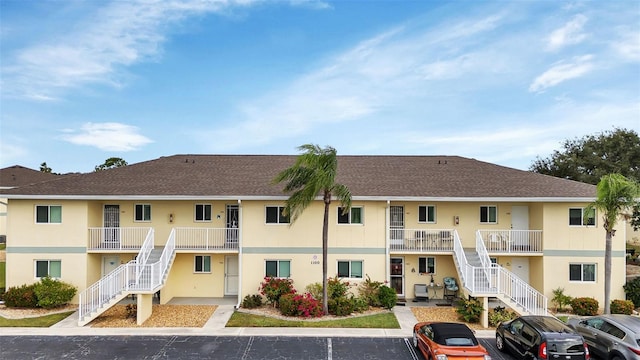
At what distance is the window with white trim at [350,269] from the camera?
62.1 feet

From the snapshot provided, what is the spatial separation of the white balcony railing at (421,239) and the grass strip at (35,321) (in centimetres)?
1554

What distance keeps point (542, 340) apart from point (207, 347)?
10723 mm

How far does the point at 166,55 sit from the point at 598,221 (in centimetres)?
2772

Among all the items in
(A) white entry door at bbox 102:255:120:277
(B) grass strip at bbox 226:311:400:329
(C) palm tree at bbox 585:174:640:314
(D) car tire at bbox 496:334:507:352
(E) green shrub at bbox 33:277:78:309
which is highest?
(C) palm tree at bbox 585:174:640:314

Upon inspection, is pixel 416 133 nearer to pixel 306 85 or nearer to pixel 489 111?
pixel 489 111

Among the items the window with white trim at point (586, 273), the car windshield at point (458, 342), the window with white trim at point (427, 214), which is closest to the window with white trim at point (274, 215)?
the window with white trim at point (427, 214)

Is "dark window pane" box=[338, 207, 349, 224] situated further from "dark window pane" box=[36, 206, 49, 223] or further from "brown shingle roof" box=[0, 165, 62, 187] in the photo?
"brown shingle roof" box=[0, 165, 62, 187]

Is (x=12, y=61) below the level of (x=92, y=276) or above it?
above

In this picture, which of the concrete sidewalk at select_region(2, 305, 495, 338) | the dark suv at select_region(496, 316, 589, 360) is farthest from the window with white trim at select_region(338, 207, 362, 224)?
the dark suv at select_region(496, 316, 589, 360)

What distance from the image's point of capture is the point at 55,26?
20344 millimetres

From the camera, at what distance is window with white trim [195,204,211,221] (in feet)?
66.3

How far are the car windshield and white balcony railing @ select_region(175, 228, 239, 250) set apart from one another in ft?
38.5

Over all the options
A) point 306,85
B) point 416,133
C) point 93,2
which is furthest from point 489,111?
point 93,2

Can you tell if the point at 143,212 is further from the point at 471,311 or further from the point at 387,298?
the point at 471,311
